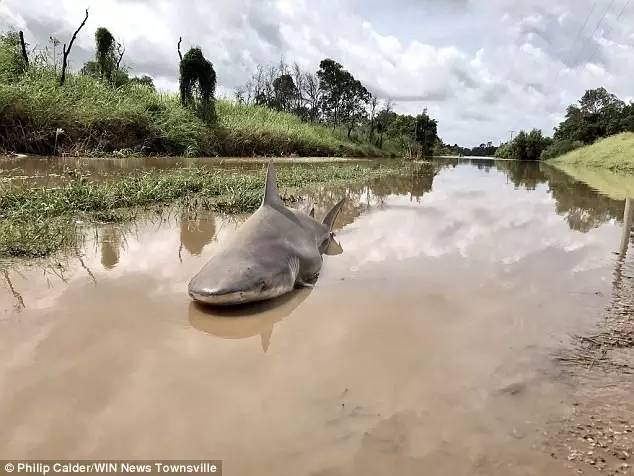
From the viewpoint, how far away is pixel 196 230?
6.02m

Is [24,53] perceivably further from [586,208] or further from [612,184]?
[612,184]

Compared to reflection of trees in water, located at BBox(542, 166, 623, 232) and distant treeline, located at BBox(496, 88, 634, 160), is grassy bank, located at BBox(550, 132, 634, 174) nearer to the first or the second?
distant treeline, located at BBox(496, 88, 634, 160)

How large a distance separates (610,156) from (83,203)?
39336 millimetres

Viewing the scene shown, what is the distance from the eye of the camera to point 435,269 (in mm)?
4746

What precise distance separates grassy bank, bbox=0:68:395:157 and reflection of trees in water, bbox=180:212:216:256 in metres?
11.1

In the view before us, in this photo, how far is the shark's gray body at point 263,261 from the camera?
3324mm

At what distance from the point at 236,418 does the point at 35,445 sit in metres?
0.76

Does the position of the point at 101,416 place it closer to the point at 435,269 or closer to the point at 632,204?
the point at 435,269

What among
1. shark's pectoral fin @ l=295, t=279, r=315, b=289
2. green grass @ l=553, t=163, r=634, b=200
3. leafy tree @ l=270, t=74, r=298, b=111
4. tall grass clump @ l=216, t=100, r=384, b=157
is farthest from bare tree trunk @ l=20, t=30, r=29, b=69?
leafy tree @ l=270, t=74, r=298, b=111

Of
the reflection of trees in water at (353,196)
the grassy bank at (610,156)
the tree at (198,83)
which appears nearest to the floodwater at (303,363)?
the reflection of trees in water at (353,196)

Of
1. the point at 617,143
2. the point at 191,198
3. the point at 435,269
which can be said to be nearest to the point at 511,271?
the point at 435,269

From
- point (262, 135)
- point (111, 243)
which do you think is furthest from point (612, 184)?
point (111, 243)

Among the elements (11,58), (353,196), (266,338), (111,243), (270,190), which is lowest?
(266,338)

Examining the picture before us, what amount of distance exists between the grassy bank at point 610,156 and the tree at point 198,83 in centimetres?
2487
